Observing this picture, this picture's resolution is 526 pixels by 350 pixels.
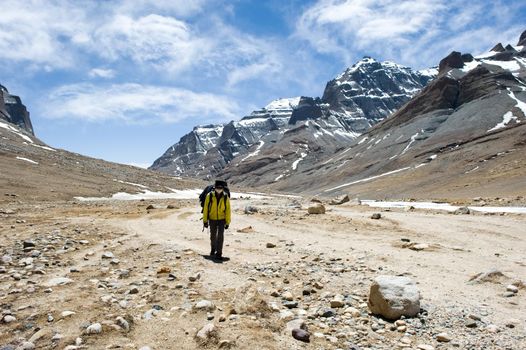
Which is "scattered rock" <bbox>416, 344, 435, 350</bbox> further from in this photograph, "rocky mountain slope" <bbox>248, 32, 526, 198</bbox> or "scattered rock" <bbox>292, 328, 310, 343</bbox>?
"rocky mountain slope" <bbox>248, 32, 526, 198</bbox>

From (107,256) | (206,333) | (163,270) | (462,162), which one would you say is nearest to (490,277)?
(206,333)

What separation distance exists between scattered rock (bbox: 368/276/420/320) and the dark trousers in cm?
644

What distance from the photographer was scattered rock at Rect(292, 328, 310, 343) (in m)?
7.39

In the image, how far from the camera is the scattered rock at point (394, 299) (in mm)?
8234

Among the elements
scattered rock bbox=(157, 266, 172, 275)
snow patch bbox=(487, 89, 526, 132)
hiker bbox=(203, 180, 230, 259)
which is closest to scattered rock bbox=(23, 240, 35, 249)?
scattered rock bbox=(157, 266, 172, 275)

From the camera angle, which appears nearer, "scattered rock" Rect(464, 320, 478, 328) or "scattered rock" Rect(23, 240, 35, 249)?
"scattered rock" Rect(464, 320, 478, 328)

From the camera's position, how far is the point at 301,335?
7.43 metres

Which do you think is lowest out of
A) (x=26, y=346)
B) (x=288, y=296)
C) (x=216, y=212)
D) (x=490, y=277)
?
(x=26, y=346)

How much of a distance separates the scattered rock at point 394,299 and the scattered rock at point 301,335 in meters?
1.75

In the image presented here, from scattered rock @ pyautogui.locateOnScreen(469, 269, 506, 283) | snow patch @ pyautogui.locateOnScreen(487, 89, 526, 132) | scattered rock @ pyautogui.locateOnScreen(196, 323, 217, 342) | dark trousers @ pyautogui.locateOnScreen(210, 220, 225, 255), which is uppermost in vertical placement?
snow patch @ pyautogui.locateOnScreen(487, 89, 526, 132)

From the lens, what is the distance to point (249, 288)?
1017 centimetres

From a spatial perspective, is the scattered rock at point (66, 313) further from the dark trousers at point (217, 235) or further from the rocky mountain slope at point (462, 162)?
the rocky mountain slope at point (462, 162)

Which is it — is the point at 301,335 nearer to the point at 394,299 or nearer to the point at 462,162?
the point at 394,299

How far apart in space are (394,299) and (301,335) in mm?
2121
